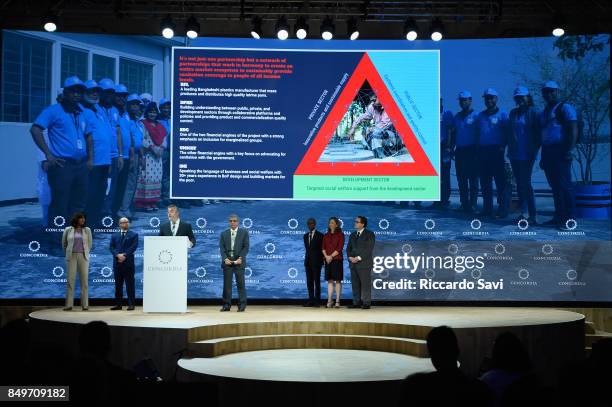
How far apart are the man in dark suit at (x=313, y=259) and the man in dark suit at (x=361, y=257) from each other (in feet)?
1.48

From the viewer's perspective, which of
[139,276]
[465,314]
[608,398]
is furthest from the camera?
[139,276]

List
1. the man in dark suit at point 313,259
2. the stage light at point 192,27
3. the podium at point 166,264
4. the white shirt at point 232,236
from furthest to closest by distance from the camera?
the man in dark suit at point 313,259, the stage light at point 192,27, the white shirt at point 232,236, the podium at point 166,264

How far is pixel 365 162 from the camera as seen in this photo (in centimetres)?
1298

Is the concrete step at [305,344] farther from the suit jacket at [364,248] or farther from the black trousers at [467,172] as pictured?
the black trousers at [467,172]

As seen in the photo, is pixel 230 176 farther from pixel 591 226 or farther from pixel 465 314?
pixel 591 226

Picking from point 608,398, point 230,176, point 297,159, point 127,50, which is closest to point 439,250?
point 297,159

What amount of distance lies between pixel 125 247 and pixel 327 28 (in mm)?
4274

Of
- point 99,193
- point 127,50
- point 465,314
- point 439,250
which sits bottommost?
point 465,314

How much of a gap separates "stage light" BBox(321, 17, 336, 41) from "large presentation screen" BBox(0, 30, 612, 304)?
93 cm

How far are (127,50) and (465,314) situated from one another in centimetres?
656

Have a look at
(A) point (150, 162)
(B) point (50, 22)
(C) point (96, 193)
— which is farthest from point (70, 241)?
(B) point (50, 22)

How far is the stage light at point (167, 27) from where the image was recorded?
12062 millimetres

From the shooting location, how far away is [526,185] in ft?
42.8

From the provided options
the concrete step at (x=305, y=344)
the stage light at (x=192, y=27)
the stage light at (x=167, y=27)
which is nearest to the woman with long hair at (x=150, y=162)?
the stage light at (x=167, y=27)
